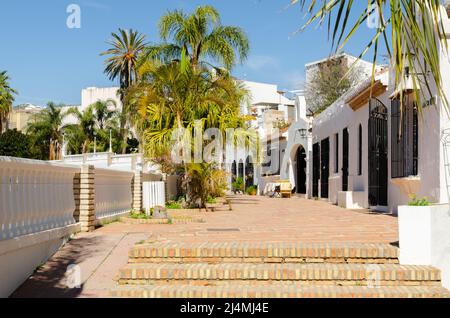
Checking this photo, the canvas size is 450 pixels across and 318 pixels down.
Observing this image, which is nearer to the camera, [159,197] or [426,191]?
[426,191]

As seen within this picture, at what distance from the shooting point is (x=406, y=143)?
44.1ft

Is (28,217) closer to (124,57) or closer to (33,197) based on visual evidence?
(33,197)

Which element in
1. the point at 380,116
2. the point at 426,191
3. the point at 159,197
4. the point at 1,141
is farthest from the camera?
the point at 1,141

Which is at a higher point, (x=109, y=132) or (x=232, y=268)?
(x=109, y=132)

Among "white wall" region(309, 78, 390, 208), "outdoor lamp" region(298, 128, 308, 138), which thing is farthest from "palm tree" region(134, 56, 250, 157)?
"outdoor lamp" region(298, 128, 308, 138)

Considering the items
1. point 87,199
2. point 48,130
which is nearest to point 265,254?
point 87,199

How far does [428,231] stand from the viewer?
6602mm

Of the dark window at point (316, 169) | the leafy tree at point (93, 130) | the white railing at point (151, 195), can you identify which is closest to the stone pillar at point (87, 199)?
the white railing at point (151, 195)

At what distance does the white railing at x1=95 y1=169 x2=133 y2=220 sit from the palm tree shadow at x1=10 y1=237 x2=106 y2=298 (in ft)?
10.4

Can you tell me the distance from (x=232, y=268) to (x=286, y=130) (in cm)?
2945
